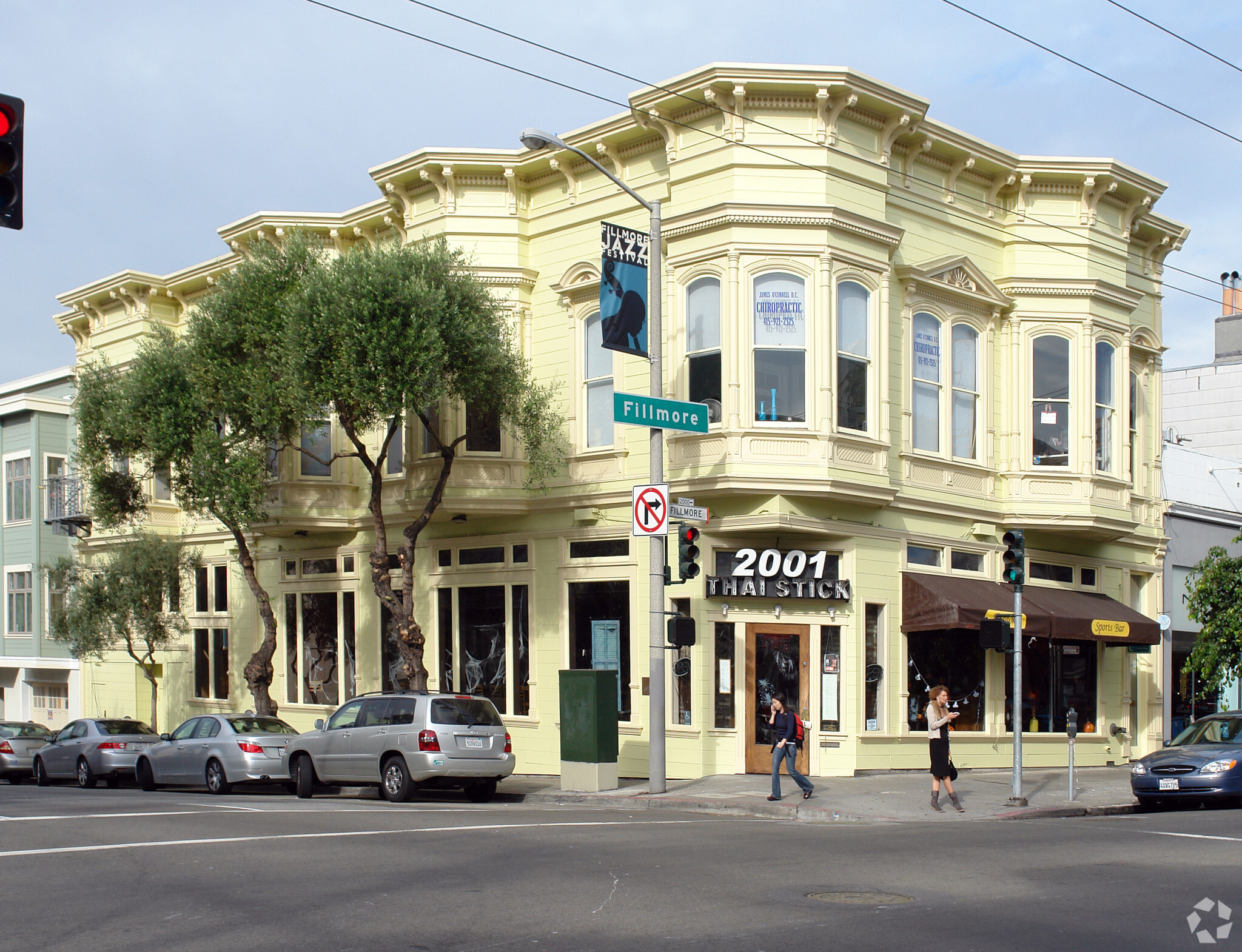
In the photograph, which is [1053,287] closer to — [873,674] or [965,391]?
[965,391]

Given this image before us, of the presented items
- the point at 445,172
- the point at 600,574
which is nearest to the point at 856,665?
the point at 600,574

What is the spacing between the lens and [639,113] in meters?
22.5

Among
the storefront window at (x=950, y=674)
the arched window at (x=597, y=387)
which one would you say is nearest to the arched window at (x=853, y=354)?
the storefront window at (x=950, y=674)

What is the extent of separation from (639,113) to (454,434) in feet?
22.1

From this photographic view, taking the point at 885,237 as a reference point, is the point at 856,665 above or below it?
below

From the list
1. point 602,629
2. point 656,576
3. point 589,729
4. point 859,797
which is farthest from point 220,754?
A: point 859,797

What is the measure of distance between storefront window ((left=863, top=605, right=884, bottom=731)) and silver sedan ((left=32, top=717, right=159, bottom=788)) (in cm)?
→ 1330

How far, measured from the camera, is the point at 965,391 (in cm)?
2441

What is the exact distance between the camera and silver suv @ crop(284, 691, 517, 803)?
61.6 feet

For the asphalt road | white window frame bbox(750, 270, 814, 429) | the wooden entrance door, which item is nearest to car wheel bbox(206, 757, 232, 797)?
the asphalt road

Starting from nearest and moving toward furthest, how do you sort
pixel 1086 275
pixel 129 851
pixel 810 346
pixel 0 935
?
pixel 0 935
pixel 129 851
pixel 810 346
pixel 1086 275

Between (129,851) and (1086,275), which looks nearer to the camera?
(129,851)

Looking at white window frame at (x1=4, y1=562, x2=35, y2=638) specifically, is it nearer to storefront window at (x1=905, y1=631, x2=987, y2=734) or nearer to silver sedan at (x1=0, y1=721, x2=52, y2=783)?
silver sedan at (x1=0, y1=721, x2=52, y2=783)

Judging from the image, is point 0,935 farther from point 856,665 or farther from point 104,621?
point 104,621
